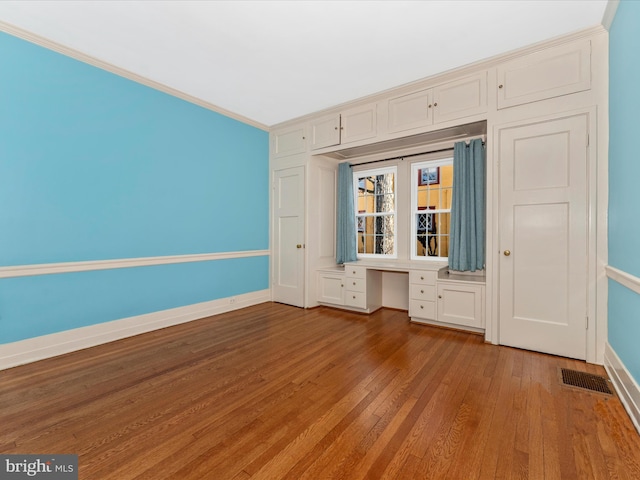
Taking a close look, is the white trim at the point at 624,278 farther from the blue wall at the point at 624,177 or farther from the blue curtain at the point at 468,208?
the blue curtain at the point at 468,208

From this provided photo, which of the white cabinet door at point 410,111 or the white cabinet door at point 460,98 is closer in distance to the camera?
the white cabinet door at point 460,98

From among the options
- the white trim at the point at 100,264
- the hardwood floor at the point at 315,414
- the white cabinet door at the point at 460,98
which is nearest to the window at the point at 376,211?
the white cabinet door at the point at 460,98

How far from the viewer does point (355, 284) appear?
410 cm

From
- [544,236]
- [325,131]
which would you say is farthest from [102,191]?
[544,236]

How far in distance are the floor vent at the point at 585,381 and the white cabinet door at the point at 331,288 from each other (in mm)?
2543

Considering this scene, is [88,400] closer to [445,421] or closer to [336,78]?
[445,421]

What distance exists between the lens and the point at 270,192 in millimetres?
4824

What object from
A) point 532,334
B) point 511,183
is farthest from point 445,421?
point 511,183

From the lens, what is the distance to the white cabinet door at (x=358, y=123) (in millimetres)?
3734

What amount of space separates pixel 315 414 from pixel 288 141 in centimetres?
388

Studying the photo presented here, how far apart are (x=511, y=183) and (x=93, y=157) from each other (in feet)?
13.7

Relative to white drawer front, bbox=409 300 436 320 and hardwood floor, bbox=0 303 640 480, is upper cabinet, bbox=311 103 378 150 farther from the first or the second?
hardwood floor, bbox=0 303 640 480

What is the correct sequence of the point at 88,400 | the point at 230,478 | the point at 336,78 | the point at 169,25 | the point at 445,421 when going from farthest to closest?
the point at 336,78 < the point at 169,25 < the point at 88,400 < the point at 445,421 < the point at 230,478

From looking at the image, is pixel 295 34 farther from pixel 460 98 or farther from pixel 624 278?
pixel 624 278
